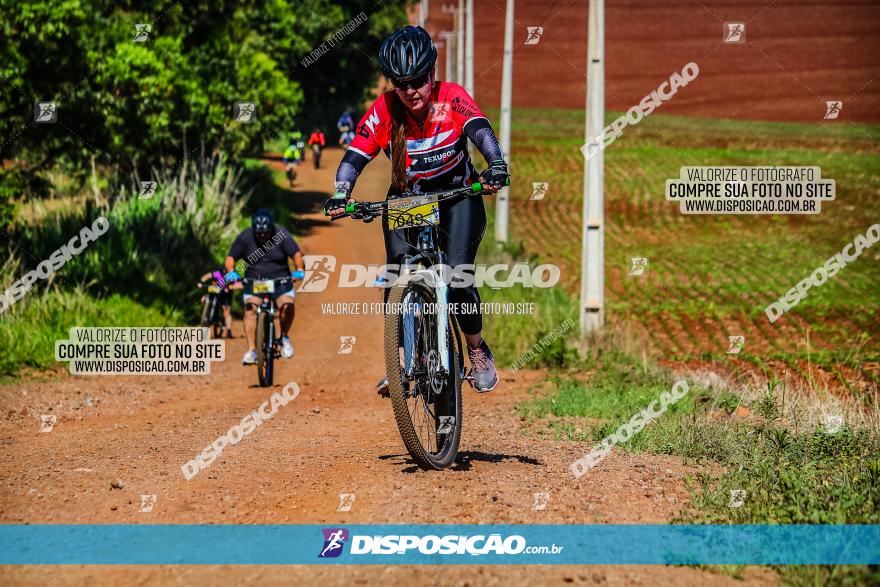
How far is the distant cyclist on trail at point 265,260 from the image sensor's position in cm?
1298

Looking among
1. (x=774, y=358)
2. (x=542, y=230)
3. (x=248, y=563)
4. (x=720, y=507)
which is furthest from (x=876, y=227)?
(x=248, y=563)

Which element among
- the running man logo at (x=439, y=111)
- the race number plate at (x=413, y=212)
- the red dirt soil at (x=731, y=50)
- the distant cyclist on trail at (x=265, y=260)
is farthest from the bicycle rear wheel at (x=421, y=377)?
the red dirt soil at (x=731, y=50)

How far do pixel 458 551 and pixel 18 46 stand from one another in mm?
14033

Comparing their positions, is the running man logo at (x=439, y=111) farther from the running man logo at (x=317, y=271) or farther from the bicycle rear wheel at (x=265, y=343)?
the running man logo at (x=317, y=271)

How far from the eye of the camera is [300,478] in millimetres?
6828

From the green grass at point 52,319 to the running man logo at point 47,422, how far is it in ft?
8.15

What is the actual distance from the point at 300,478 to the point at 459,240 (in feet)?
6.46

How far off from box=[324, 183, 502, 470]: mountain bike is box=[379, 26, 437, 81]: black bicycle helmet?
797 millimetres

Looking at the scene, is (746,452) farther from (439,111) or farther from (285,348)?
(285,348)

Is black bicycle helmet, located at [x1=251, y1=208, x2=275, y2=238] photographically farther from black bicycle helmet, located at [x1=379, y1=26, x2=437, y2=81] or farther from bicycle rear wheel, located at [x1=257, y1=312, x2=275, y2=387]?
black bicycle helmet, located at [x1=379, y1=26, x2=437, y2=81]

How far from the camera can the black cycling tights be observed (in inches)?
262

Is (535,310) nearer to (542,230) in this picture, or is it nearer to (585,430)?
(585,430)

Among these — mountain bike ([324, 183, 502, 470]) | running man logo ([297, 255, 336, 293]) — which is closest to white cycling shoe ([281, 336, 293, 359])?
mountain bike ([324, 183, 502, 470])

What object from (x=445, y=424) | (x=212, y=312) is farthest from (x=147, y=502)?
(x=212, y=312)
